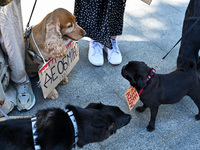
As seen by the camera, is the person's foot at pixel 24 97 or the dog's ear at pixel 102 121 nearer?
the dog's ear at pixel 102 121

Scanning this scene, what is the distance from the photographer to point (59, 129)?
1618 millimetres

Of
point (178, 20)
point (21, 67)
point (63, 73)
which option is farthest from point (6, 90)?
point (178, 20)

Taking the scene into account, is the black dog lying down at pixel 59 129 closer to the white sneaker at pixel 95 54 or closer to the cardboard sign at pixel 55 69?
the cardboard sign at pixel 55 69

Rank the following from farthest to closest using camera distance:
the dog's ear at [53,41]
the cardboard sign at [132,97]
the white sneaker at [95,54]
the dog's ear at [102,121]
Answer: the white sneaker at [95,54] < the dog's ear at [53,41] < the cardboard sign at [132,97] < the dog's ear at [102,121]

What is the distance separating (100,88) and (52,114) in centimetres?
136

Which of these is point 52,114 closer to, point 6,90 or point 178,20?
point 6,90

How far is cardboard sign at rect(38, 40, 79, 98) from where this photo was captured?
239 cm

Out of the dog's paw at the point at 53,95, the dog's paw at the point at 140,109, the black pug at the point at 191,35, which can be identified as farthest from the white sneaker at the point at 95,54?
the black pug at the point at 191,35

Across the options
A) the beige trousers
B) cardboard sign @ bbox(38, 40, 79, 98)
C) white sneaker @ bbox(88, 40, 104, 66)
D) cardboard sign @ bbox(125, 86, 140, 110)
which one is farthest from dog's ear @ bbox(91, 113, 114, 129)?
white sneaker @ bbox(88, 40, 104, 66)

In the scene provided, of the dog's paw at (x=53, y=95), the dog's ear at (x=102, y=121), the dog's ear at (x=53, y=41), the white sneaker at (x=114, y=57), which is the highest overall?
the dog's ear at (x=53, y=41)

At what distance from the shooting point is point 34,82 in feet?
9.62

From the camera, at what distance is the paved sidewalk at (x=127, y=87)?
2.43 meters

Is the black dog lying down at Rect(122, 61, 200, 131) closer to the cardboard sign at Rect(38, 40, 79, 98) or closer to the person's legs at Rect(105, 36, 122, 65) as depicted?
the cardboard sign at Rect(38, 40, 79, 98)

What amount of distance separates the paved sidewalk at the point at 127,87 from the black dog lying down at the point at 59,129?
0.65 metres
